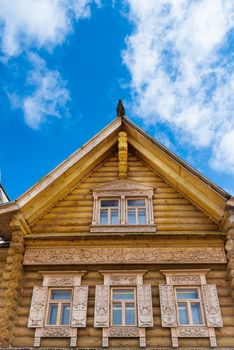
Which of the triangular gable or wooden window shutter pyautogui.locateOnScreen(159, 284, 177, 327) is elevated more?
the triangular gable

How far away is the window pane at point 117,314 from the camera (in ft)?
30.3

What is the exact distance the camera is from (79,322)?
29.9 feet

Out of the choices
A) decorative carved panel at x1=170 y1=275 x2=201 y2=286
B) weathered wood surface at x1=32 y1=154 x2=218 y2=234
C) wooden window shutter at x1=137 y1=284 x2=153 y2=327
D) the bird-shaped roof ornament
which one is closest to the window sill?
weathered wood surface at x1=32 y1=154 x2=218 y2=234

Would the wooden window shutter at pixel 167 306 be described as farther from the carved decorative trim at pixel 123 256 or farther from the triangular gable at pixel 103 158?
the triangular gable at pixel 103 158

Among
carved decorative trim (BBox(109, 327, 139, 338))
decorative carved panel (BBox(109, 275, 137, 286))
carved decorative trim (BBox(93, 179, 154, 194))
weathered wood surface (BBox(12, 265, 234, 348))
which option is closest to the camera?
weathered wood surface (BBox(12, 265, 234, 348))

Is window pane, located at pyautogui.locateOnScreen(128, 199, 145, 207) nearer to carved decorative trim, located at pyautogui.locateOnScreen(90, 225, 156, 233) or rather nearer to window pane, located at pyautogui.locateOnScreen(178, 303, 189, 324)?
carved decorative trim, located at pyautogui.locateOnScreen(90, 225, 156, 233)

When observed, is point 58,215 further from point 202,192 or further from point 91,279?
point 202,192

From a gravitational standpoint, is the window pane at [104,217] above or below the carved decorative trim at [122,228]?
above

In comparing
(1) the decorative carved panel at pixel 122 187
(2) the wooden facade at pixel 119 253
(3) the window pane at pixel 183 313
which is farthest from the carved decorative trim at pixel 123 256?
(1) the decorative carved panel at pixel 122 187

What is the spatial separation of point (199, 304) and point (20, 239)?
17.2 ft

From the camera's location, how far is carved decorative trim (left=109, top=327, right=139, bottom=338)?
892cm

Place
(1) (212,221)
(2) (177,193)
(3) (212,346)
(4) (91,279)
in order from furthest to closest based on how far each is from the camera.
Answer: (2) (177,193) < (1) (212,221) < (4) (91,279) < (3) (212,346)

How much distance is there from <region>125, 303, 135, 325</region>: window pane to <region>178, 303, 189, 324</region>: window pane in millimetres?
1201

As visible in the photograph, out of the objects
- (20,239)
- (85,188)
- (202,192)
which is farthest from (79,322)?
(202,192)
